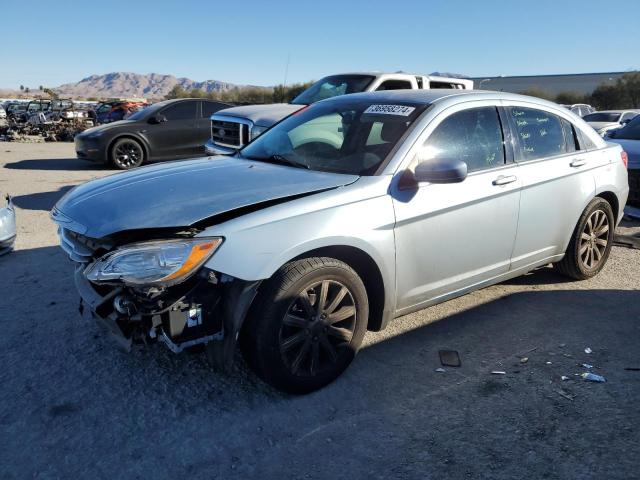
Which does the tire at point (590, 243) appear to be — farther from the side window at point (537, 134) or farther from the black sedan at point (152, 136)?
the black sedan at point (152, 136)

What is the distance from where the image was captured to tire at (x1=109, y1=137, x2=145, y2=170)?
38.2 ft

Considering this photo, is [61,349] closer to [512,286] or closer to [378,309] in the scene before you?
[378,309]

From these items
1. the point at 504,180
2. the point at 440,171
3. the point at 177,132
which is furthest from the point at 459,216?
the point at 177,132

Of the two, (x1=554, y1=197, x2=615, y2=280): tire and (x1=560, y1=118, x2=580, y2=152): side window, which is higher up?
(x1=560, y1=118, x2=580, y2=152): side window

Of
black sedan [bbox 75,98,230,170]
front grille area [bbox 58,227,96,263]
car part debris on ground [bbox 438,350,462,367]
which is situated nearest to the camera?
front grille area [bbox 58,227,96,263]

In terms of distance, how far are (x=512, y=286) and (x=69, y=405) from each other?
3.82 meters

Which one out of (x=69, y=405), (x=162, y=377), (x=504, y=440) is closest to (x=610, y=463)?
(x=504, y=440)

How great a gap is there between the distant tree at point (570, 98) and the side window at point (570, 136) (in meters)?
53.8

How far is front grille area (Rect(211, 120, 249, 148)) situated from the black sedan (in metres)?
3.77

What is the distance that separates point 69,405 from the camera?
291 centimetres

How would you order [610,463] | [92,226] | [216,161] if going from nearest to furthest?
1. [610,463]
2. [92,226]
3. [216,161]

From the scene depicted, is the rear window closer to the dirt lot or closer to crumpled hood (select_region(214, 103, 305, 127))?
crumpled hood (select_region(214, 103, 305, 127))

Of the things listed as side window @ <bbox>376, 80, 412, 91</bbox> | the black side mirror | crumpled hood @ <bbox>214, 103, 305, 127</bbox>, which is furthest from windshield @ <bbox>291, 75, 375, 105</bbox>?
the black side mirror

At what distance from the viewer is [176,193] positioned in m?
3.09
